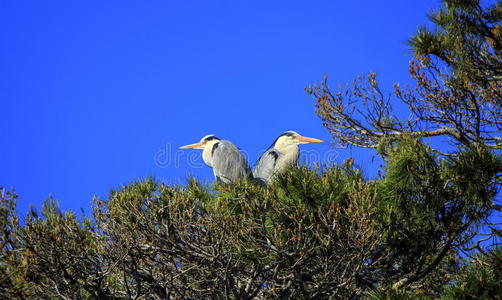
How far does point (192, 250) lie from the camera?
6.10 m

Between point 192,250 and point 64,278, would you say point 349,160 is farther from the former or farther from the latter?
point 64,278

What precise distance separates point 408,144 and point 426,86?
8.67 feet

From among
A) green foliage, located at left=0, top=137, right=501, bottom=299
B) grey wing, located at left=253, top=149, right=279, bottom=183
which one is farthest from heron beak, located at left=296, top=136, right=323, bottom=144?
green foliage, located at left=0, top=137, right=501, bottom=299

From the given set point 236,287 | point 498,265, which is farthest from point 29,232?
point 498,265

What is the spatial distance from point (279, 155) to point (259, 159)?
1.12 feet

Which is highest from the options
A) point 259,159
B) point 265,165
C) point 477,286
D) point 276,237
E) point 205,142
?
point 205,142

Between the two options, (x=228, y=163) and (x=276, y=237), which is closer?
(x=276, y=237)

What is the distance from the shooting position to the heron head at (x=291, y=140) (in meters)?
10.6

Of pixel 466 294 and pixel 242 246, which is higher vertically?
pixel 242 246

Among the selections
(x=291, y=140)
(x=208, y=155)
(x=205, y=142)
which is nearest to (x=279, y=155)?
(x=291, y=140)

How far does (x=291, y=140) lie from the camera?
10633 millimetres

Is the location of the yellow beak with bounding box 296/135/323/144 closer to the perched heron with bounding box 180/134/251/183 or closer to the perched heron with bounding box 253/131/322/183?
the perched heron with bounding box 253/131/322/183

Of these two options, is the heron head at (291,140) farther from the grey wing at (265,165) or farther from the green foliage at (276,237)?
the green foliage at (276,237)

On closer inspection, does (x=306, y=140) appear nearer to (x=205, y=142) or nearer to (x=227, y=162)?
(x=227, y=162)
